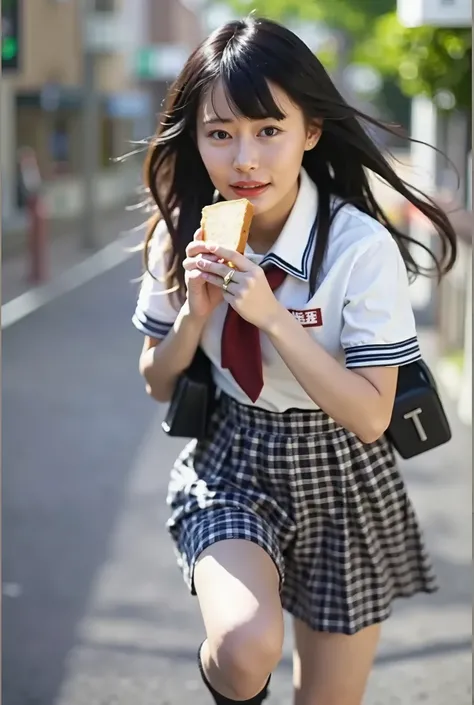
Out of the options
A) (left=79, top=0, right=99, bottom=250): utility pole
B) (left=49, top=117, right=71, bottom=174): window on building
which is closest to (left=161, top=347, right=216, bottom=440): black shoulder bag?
(left=79, top=0, right=99, bottom=250): utility pole

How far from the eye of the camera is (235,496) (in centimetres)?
249

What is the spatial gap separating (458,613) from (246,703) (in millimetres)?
2357

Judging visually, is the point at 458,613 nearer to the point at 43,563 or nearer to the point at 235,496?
the point at 43,563

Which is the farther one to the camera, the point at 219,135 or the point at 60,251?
the point at 60,251

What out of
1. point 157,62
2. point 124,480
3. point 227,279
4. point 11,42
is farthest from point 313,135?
point 157,62

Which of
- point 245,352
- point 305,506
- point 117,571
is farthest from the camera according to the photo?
point 117,571

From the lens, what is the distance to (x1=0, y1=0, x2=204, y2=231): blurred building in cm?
2522

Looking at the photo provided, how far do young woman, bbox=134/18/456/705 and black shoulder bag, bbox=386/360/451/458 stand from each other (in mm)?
53

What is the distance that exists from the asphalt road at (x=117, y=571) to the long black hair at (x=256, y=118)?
166cm

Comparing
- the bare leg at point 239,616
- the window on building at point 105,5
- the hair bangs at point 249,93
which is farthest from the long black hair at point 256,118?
the window on building at point 105,5

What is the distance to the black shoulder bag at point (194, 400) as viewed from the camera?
2645 millimetres

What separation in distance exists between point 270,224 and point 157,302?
333mm

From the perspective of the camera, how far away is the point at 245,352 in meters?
2.42

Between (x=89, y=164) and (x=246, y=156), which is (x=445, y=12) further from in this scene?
(x=89, y=164)
